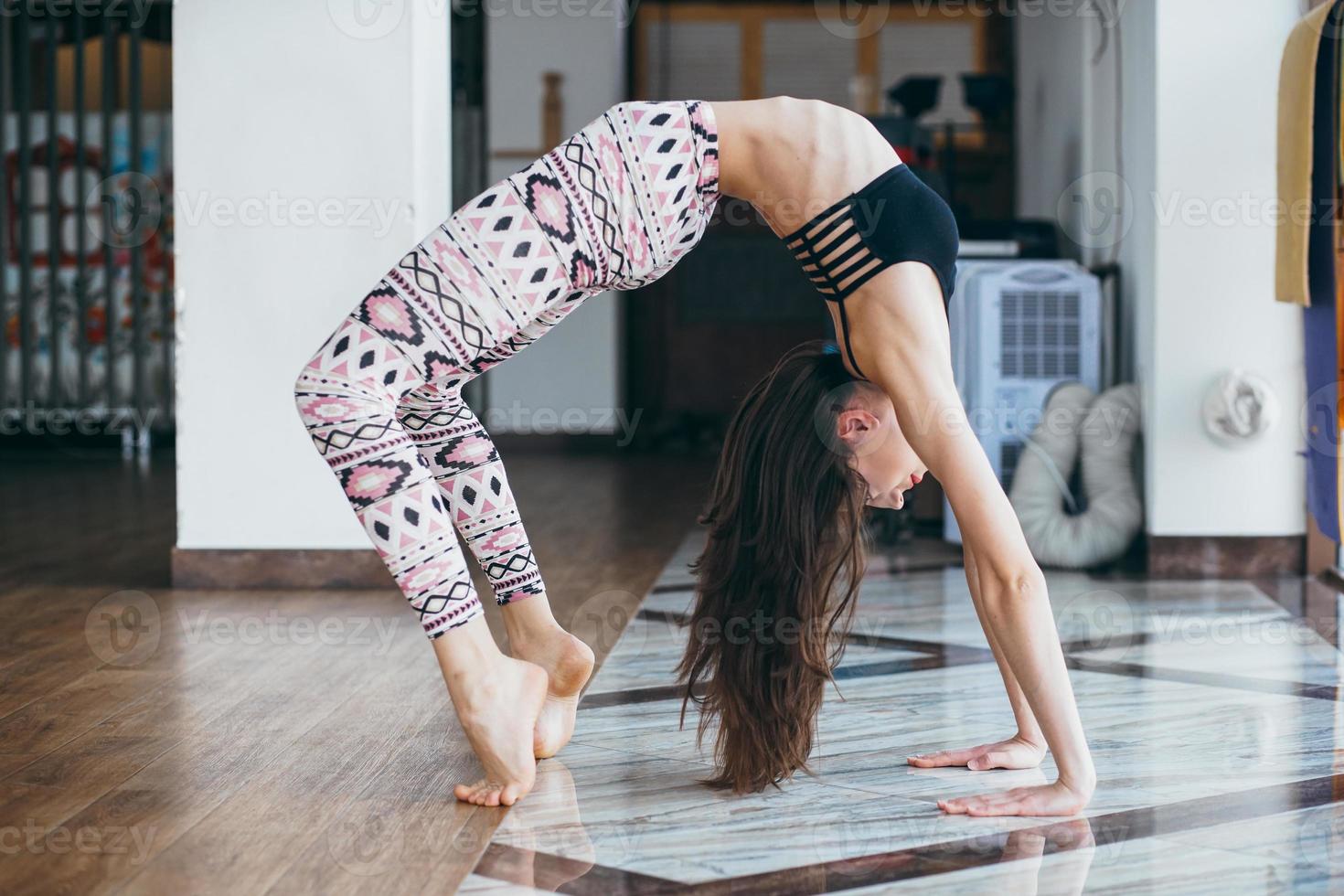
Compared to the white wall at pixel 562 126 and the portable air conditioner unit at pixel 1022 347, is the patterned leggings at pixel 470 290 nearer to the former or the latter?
the portable air conditioner unit at pixel 1022 347

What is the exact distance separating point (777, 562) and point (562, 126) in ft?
17.5

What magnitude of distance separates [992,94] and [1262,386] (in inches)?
114

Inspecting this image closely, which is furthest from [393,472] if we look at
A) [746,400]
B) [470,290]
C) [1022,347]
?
[1022,347]

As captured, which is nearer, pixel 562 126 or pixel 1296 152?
pixel 1296 152

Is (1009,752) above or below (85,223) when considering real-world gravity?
below

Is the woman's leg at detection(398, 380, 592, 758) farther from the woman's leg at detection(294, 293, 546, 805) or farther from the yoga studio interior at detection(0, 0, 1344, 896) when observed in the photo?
the woman's leg at detection(294, 293, 546, 805)

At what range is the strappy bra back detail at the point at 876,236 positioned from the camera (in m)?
1.37

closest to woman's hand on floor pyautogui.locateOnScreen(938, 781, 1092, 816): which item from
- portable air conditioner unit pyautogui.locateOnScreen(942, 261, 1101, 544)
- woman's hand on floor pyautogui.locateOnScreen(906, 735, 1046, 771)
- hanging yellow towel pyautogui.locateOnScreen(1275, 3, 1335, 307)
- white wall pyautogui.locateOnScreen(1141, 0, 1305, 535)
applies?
woman's hand on floor pyautogui.locateOnScreen(906, 735, 1046, 771)

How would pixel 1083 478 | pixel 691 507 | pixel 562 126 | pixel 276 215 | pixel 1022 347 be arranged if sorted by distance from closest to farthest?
pixel 276 215 < pixel 1083 478 < pixel 1022 347 < pixel 691 507 < pixel 562 126

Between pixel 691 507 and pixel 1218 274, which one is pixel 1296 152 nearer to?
pixel 1218 274

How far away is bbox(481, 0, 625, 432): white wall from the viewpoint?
256 inches

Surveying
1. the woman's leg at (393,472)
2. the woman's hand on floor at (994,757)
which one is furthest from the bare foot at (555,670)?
the woman's hand on floor at (994,757)

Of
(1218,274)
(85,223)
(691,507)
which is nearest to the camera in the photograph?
(1218,274)

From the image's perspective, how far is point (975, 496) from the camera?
4.39 feet
